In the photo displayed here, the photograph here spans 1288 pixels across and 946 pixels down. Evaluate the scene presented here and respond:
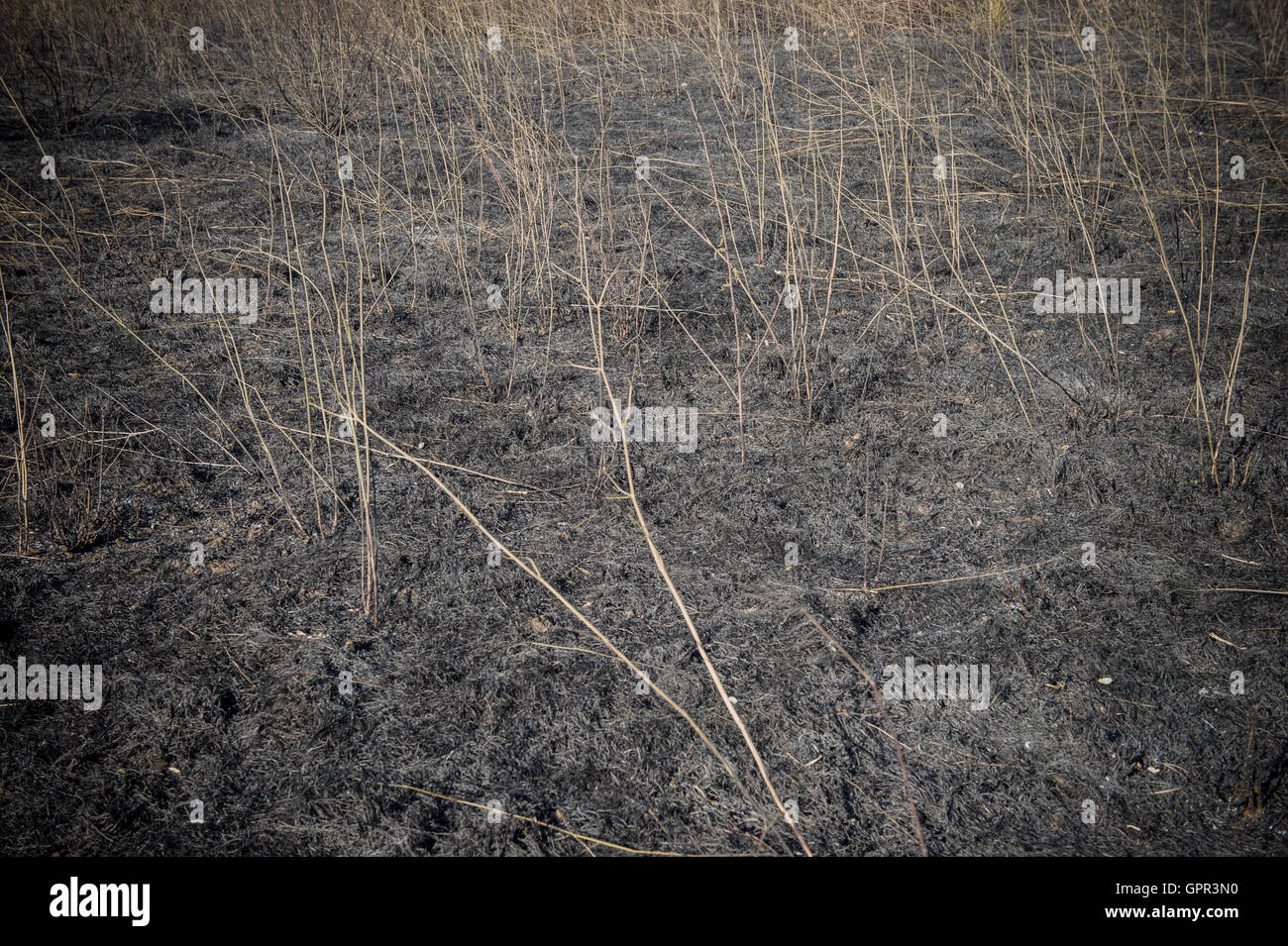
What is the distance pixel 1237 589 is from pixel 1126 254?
182 cm

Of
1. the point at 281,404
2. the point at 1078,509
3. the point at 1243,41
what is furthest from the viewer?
the point at 1243,41

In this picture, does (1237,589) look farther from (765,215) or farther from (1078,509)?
(765,215)

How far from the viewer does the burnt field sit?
165 centimetres

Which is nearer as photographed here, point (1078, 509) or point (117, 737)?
point (117, 737)

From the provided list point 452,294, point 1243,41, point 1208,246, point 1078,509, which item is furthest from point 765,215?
point 1243,41

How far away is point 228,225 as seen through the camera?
12.5 ft

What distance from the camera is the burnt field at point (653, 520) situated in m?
1.65

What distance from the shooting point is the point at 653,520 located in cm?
228

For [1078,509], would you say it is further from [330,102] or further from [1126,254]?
[330,102]

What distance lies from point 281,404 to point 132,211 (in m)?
1.85

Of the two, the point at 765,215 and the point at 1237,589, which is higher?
the point at 765,215
